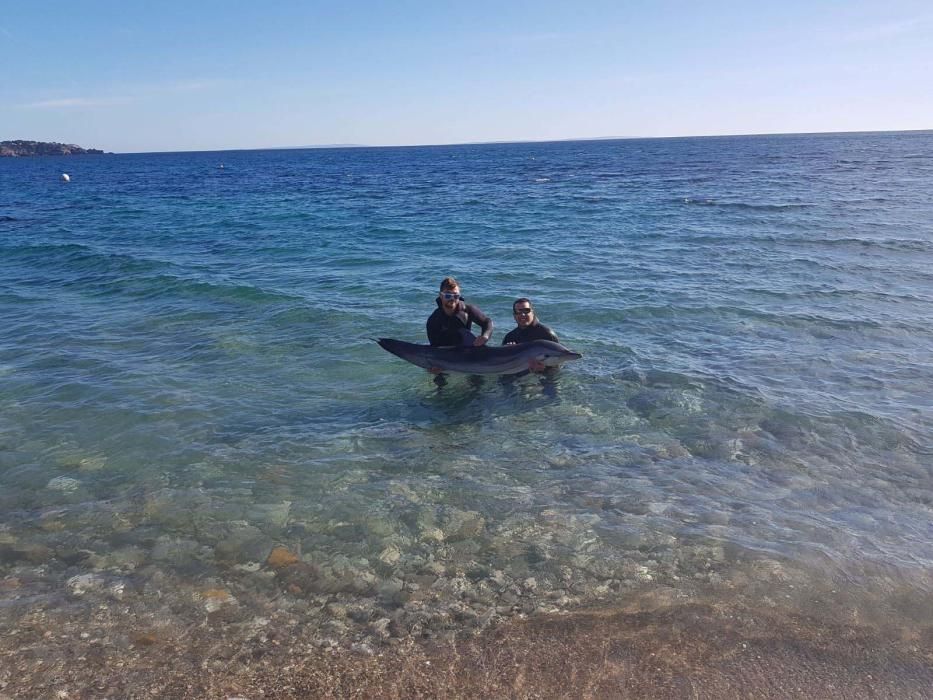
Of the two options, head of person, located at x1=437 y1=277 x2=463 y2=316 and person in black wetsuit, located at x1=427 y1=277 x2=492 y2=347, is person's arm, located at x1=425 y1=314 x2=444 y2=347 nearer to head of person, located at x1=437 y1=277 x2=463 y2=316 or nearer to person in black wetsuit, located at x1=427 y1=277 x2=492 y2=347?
person in black wetsuit, located at x1=427 y1=277 x2=492 y2=347

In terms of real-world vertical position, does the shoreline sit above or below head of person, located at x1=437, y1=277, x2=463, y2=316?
below

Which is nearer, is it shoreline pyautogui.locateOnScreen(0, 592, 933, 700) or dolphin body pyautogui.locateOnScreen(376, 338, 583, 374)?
shoreline pyautogui.locateOnScreen(0, 592, 933, 700)

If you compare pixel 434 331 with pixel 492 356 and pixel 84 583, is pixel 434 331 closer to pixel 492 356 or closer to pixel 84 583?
pixel 492 356

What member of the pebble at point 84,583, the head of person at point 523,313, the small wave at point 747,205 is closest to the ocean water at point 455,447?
the pebble at point 84,583

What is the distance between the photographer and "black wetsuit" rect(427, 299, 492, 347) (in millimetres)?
9930

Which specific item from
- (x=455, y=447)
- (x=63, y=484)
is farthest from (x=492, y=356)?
(x=63, y=484)

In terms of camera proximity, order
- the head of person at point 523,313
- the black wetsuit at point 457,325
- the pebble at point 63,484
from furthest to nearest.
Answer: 1. the black wetsuit at point 457,325
2. the head of person at point 523,313
3. the pebble at point 63,484

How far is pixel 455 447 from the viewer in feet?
27.3

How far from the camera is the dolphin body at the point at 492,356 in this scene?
377 inches

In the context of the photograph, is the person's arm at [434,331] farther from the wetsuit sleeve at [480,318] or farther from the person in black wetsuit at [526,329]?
the person in black wetsuit at [526,329]

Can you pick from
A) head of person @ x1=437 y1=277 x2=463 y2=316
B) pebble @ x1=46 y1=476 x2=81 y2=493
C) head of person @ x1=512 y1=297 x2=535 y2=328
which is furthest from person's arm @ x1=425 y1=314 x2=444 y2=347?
pebble @ x1=46 y1=476 x2=81 y2=493

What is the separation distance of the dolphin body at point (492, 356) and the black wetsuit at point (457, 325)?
347 millimetres

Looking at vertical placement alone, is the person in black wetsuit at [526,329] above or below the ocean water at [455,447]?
above

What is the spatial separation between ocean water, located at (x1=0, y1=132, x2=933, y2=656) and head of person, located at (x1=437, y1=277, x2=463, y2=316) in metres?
1.34
